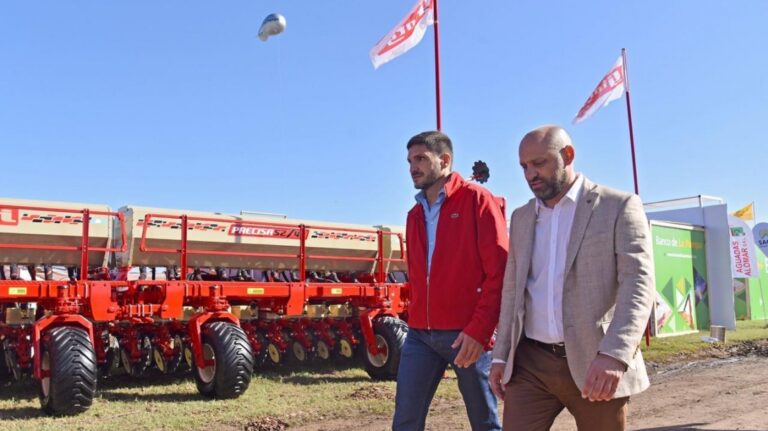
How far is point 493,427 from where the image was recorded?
3.38m

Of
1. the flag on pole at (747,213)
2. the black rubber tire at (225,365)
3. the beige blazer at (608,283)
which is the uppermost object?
the flag on pole at (747,213)

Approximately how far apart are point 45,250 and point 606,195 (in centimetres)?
790

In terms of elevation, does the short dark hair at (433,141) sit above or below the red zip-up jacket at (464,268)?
above

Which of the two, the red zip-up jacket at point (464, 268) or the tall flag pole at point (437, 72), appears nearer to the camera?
the red zip-up jacket at point (464, 268)

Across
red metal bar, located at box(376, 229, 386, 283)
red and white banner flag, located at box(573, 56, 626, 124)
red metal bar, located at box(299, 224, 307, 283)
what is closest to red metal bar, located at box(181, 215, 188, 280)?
red metal bar, located at box(299, 224, 307, 283)

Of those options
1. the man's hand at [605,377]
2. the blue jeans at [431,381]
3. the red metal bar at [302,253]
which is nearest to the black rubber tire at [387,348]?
the red metal bar at [302,253]

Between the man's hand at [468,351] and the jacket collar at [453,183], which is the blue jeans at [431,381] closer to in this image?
the man's hand at [468,351]

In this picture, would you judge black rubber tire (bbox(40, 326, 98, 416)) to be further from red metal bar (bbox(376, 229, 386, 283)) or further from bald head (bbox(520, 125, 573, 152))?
bald head (bbox(520, 125, 573, 152))

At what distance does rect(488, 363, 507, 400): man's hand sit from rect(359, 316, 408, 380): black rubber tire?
616 cm

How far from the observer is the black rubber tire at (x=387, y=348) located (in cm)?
930

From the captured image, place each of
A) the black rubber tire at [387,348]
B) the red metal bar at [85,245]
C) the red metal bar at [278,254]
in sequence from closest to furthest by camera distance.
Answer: the red metal bar at [85,245] < the red metal bar at [278,254] < the black rubber tire at [387,348]

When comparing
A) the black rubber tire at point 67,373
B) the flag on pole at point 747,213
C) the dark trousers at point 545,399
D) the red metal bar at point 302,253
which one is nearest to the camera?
the dark trousers at point 545,399

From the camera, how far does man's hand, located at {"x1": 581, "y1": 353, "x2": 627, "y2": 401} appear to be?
2.48 m

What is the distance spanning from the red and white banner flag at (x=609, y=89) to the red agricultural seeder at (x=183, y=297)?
668 cm
